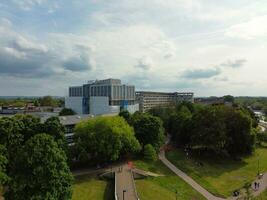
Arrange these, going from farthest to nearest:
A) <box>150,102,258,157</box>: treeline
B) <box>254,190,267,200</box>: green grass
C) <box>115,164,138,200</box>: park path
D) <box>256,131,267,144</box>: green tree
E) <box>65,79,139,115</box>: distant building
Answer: <box>65,79,139,115</box>: distant building < <box>256,131,267,144</box>: green tree < <box>150,102,258,157</box>: treeline < <box>254,190,267,200</box>: green grass < <box>115,164,138,200</box>: park path

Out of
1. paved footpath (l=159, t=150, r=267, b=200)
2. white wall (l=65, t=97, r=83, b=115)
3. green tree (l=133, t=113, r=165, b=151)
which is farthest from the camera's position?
white wall (l=65, t=97, r=83, b=115)

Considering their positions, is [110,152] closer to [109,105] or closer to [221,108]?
[221,108]

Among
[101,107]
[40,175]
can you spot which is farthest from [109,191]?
[101,107]

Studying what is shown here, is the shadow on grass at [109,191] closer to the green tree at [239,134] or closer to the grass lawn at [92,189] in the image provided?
the grass lawn at [92,189]

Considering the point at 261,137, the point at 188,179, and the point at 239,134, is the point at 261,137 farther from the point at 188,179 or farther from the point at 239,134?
the point at 188,179

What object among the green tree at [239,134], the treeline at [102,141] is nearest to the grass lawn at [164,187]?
the treeline at [102,141]

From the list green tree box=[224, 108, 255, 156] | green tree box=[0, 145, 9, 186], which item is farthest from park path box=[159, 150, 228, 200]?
green tree box=[0, 145, 9, 186]

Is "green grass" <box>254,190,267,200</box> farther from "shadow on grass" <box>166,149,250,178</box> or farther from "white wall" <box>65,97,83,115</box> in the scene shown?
"white wall" <box>65,97,83,115</box>
